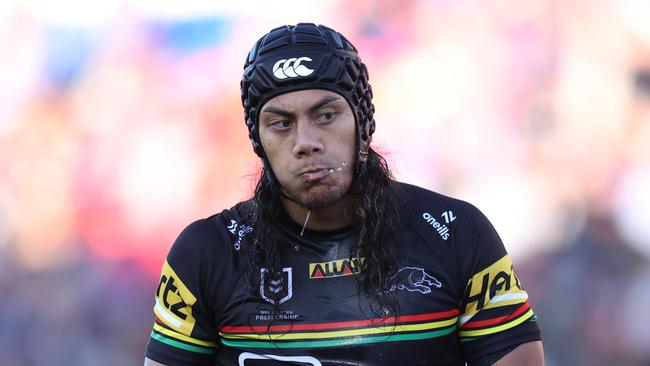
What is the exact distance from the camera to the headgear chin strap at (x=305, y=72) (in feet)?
9.21

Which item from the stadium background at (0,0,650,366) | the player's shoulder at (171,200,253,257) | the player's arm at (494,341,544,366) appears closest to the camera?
the player's arm at (494,341,544,366)

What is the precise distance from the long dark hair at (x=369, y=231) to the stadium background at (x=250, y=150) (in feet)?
7.42

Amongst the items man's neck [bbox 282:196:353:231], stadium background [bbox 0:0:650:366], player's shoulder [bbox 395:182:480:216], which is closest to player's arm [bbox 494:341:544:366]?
player's shoulder [bbox 395:182:480:216]

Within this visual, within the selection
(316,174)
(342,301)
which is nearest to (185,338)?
(342,301)

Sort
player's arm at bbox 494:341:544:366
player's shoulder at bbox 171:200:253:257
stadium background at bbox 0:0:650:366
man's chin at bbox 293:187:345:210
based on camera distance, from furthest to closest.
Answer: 1. stadium background at bbox 0:0:650:366
2. player's shoulder at bbox 171:200:253:257
3. man's chin at bbox 293:187:345:210
4. player's arm at bbox 494:341:544:366

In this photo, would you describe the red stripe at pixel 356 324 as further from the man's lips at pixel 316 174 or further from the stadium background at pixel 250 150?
the stadium background at pixel 250 150

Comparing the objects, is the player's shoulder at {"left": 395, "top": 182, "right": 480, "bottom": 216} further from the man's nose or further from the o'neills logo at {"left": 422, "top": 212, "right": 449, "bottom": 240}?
the man's nose

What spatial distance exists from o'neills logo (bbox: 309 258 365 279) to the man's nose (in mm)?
327

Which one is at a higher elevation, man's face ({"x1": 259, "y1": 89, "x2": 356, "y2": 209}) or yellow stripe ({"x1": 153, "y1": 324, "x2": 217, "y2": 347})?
man's face ({"x1": 259, "y1": 89, "x2": 356, "y2": 209})

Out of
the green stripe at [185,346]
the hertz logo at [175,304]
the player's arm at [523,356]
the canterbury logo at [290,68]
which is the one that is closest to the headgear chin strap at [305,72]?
the canterbury logo at [290,68]

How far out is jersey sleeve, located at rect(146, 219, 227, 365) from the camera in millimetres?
2789

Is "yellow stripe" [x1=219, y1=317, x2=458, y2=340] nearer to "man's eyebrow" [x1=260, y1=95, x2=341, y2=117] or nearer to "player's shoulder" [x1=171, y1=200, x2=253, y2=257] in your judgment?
"player's shoulder" [x1=171, y1=200, x2=253, y2=257]

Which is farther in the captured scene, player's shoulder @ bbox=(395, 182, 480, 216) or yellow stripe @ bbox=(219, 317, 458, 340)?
player's shoulder @ bbox=(395, 182, 480, 216)

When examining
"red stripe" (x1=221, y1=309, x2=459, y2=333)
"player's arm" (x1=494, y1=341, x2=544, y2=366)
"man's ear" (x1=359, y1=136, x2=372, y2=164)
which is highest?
"man's ear" (x1=359, y1=136, x2=372, y2=164)
